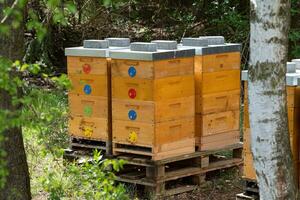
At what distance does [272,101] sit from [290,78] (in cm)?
127

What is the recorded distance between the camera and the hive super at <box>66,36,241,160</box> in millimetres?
5746

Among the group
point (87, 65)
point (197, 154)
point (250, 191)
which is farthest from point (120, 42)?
point (250, 191)

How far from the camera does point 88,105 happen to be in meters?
6.28

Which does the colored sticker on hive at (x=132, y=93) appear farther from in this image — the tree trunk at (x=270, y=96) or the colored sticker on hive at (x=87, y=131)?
the tree trunk at (x=270, y=96)

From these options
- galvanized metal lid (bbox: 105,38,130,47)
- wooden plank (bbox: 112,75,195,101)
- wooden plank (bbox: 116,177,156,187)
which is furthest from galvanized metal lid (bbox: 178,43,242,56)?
wooden plank (bbox: 116,177,156,187)

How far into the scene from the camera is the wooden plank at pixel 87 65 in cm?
608

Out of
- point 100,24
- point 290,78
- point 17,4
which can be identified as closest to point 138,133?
point 290,78

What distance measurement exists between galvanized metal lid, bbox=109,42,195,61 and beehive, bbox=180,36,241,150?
264mm

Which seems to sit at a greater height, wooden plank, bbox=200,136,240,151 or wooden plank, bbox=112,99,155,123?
wooden plank, bbox=112,99,155,123

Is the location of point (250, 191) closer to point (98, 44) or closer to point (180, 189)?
point (180, 189)

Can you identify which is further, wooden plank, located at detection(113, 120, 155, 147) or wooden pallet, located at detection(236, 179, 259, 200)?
wooden plank, located at detection(113, 120, 155, 147)

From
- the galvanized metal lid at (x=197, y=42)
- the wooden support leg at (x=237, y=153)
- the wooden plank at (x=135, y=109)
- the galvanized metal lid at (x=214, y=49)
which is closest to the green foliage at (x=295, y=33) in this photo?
the wooden support leg at (x=237, y=153)

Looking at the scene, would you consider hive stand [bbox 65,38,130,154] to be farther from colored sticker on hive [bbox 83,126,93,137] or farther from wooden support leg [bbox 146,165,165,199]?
wooden support leg [bbox 146,165,165,199]

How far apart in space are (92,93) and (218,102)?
1242mm
